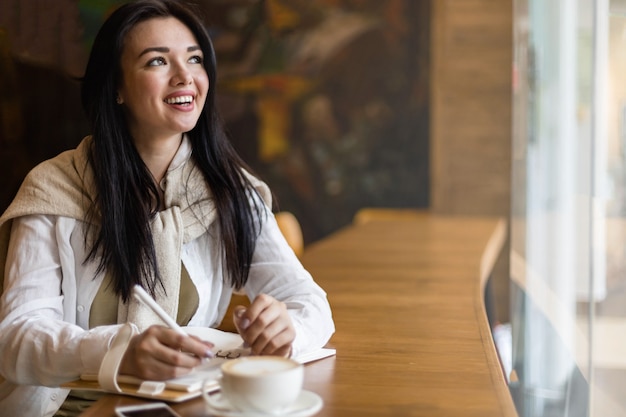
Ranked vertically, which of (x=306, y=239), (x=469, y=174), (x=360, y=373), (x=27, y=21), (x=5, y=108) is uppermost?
(x=27, y=21)

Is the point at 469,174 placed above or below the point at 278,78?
below

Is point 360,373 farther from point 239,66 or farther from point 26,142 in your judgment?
point 239,66

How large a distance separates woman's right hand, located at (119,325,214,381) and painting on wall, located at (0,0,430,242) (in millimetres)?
5967

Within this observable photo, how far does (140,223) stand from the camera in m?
1.91

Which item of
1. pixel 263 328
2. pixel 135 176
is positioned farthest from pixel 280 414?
pixel 135 176

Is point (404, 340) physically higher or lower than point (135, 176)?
lower

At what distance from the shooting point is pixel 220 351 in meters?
1.71

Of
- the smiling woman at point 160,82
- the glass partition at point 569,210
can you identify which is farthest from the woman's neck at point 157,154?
the glass partition at point 569,210

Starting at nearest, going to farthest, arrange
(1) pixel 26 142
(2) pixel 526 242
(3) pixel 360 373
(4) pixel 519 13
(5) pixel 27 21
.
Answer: (3) pixel 360 373, (5) pixel 27 21, (1) pixel 26 142, (2) pixel 526 242, (4) pixel 519 13

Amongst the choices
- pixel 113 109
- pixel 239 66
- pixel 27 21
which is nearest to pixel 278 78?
pixel 239 66

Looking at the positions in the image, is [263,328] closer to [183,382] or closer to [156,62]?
[183,382]

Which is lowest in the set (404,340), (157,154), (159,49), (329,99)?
(329,99)

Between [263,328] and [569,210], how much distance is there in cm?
158

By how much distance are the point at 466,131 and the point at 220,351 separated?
593 cm
